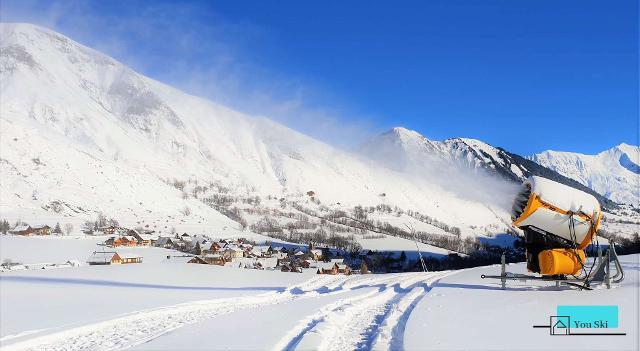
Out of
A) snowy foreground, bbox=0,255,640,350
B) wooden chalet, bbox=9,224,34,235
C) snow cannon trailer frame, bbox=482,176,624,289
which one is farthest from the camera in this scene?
wooden chalet, bbox=9,224,34,235

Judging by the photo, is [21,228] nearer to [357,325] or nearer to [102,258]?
[102,258]

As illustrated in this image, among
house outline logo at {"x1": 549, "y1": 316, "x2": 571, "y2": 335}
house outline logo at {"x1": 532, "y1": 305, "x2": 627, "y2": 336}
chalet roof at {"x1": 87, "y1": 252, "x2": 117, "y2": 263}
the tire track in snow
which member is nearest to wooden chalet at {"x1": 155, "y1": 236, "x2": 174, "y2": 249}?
chalet roof at {"x1": 87, "y1": 252, "x2": 117, "y2": 263}

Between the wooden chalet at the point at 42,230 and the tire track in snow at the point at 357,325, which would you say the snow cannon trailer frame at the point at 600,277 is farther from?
the wooden chalet at the point at 42,230

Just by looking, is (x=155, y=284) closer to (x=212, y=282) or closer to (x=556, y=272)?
(x=212, y=282)

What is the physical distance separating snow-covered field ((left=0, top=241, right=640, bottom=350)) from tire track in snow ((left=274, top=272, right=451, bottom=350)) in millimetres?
28

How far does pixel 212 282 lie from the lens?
2598 centimetres

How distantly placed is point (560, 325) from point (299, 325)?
18.7ft

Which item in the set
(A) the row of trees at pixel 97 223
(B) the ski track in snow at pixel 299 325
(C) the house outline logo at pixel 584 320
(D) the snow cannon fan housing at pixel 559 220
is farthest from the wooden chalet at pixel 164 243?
(C) the house outline logo at pixel 584 320

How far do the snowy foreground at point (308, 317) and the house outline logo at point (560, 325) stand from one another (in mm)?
165

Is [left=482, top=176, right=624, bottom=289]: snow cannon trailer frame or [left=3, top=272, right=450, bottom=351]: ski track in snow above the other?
[left=482, top=176, right=624, bottom=289]: snow cannon trailer frame

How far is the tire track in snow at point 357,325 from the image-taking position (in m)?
9.56

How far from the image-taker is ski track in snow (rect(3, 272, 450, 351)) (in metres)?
10.0

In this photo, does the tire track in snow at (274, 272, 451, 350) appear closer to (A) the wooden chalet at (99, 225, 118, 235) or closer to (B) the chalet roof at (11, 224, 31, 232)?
(B) the chalet roof at (11, 224, 31, 232)

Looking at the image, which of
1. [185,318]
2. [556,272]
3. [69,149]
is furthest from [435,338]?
[69,149]
